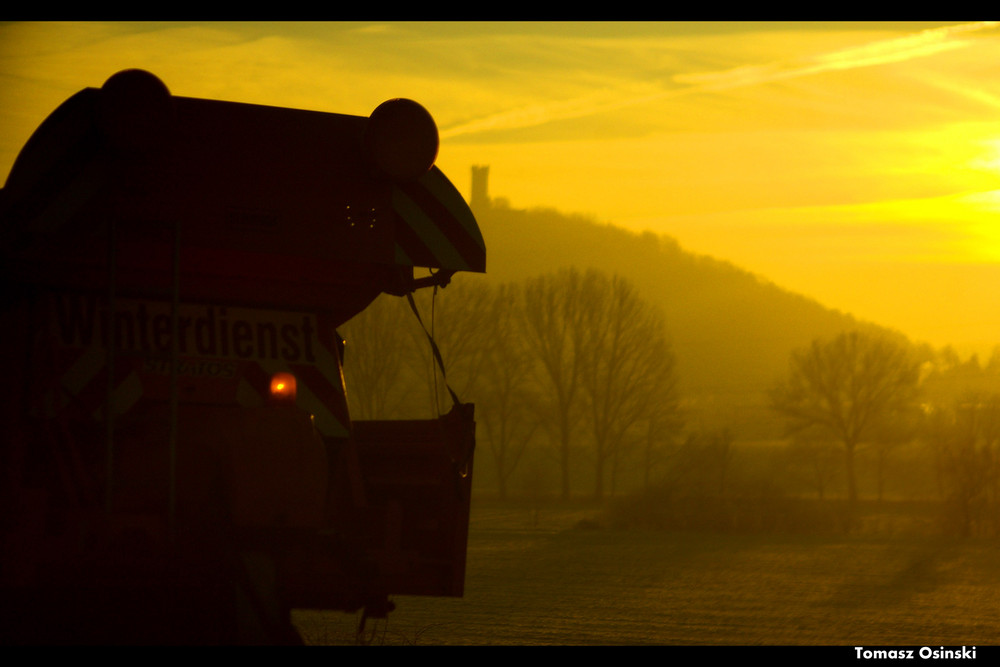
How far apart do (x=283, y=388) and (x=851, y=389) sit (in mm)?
83561

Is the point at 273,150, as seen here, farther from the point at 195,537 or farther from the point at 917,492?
the point at 917,492

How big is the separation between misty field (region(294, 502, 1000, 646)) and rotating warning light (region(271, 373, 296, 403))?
3.96m

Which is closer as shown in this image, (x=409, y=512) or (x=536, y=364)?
(x=409, y=512)

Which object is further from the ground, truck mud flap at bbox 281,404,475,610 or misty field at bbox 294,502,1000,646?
truck mud flap at bbox 281,404,475,610

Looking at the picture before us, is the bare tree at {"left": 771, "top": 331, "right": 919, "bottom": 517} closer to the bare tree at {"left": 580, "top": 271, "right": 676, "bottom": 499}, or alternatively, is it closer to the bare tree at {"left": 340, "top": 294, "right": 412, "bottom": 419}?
the bare tree at {"left": 580, "top": 271, "right": 676, "bottom": 499}

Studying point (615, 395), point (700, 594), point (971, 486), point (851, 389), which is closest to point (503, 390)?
point (615, 395)

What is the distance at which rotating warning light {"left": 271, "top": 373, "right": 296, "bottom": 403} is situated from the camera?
598 cm

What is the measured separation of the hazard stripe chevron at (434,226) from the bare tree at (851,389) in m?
78.5

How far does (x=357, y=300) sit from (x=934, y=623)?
61.1 feet

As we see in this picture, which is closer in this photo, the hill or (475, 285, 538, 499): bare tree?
(475, 285, 538, 499): bare tree

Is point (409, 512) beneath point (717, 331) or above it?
beneath

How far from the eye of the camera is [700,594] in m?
25.8

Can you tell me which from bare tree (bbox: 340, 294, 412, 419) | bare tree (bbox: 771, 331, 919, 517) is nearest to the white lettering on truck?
bare tree (bbox: 340, 294, 412, 419)

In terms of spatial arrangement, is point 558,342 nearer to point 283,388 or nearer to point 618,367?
point 618,367
